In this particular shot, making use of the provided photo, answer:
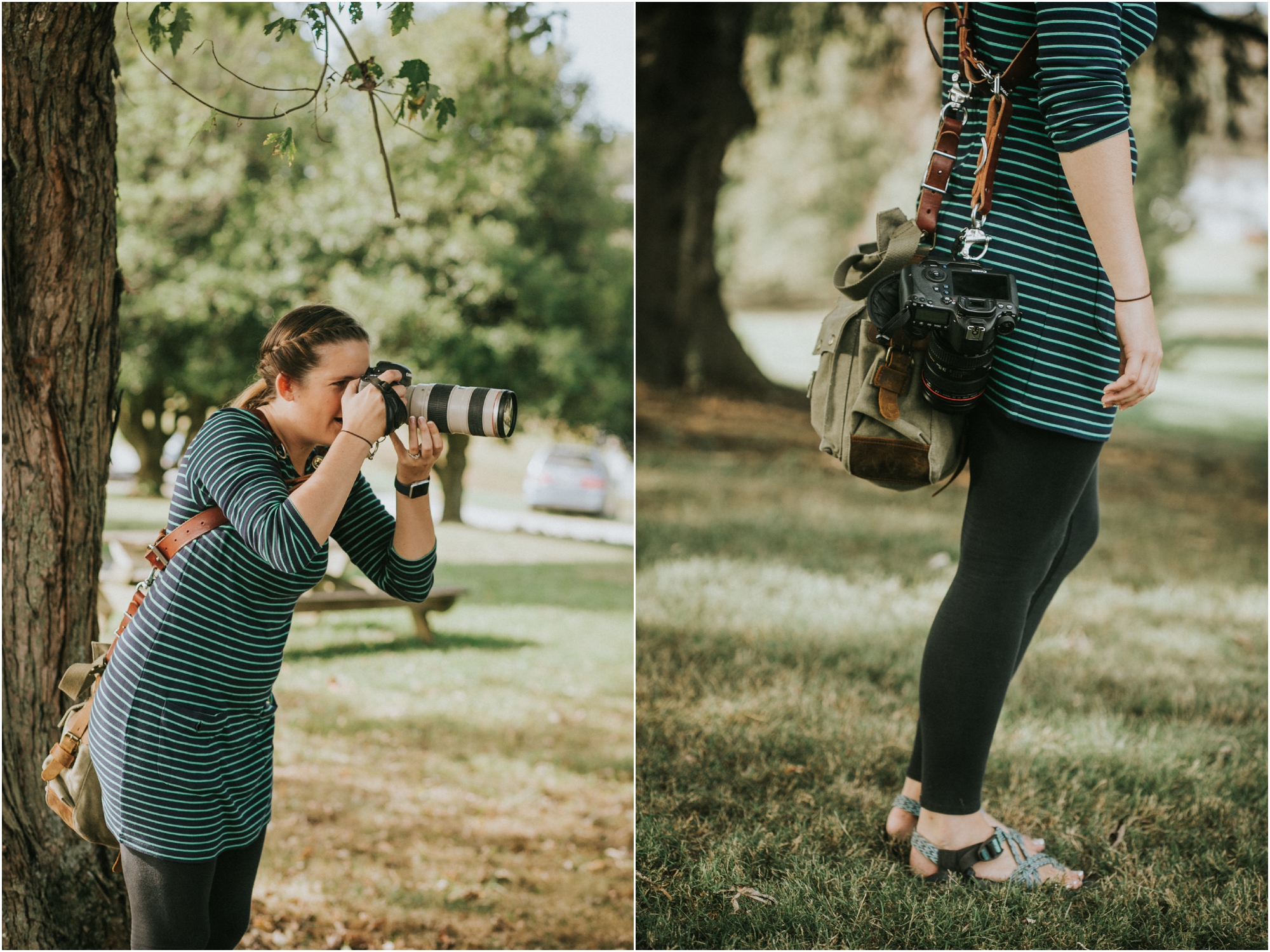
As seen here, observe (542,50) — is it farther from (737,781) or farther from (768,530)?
(768,530)

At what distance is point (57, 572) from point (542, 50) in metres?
2.28

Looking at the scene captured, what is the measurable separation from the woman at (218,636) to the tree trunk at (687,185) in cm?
779

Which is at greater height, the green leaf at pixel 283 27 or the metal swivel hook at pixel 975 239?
the green leaf at pixel 283 27

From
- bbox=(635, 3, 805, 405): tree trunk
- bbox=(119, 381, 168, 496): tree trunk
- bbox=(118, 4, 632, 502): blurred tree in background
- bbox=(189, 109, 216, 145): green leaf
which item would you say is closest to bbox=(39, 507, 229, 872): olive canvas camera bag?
bbox=(189, 109, 216, 145): green leaf

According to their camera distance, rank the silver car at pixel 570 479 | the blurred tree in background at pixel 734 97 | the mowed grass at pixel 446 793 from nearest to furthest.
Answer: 1. the mowed grass at pixel 446 793
2. the blurred tree in background at pixel 734 97
3. the silver car at pixel 570 479

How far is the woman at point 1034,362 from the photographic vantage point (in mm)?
1631

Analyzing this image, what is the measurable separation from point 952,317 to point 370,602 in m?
4.75

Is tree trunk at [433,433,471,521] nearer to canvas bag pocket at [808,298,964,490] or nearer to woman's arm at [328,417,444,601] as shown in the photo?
woman's arm at [328,417,444,601]

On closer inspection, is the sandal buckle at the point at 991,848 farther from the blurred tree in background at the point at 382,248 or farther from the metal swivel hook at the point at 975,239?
the blurred tree in background at the point at 382,248

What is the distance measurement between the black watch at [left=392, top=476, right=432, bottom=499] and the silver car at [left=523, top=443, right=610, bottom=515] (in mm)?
15968

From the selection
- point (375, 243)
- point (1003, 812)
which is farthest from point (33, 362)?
point (375, 243)

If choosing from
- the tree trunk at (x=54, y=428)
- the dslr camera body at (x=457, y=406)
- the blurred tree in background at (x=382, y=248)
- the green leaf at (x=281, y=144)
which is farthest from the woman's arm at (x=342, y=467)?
the blurred tree in background at (x=382, y=248)

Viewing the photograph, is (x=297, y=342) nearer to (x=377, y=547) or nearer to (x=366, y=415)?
(x=366, y=415)

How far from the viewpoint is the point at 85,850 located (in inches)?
88.7
